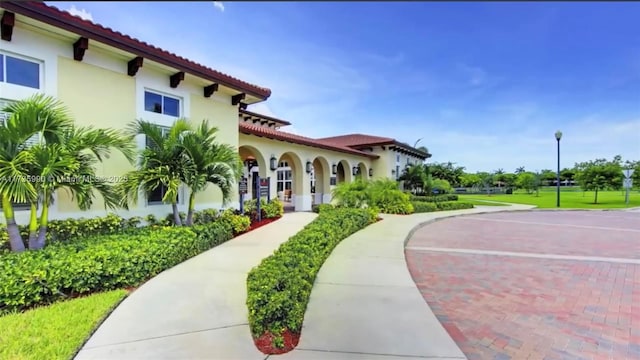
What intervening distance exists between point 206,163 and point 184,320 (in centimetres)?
470

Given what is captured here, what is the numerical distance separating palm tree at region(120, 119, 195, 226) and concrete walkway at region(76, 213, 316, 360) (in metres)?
2.19

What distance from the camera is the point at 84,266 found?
476cm

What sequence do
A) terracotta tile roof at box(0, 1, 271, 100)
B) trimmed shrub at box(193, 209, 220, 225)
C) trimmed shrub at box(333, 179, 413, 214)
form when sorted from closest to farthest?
terracotta tile roof at box(0, 1, 271, 100)
trimmed shrub at box(193, 209, 220, 225)
trimmed shrub at box(333, 179, 413, 214)

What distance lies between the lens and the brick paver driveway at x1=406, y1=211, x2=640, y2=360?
3713 mm

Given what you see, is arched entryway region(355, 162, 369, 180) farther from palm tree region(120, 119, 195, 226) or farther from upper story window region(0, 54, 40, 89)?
upper story window region(0, 54, 40, 89)

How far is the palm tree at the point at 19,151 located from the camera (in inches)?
195

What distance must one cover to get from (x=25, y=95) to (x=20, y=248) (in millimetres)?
3101

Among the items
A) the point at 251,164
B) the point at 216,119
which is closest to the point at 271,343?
the point at 216,119

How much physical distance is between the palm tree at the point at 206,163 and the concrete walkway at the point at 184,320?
2.23 m

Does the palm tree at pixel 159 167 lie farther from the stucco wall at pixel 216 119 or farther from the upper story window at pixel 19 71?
the stucco wall at pixel 216 119

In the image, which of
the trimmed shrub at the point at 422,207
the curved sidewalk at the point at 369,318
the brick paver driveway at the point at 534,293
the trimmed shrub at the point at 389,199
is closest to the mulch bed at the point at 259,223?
the curved sidewalk at the point at 369,318

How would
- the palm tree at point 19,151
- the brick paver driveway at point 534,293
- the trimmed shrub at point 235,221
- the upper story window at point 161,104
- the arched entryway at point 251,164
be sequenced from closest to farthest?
the brick paver driveway at point 534,293 < the palm tree at point 19,151 < the upper story window at point 161,104 < the trimmed shrub at point 235,221 < the arched entryway at point 251,164

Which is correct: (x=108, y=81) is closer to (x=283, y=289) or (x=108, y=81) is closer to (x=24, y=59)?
(x=24, y=59)

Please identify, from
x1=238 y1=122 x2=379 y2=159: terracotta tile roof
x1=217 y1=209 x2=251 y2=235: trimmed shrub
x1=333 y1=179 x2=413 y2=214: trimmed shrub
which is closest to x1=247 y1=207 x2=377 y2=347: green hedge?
x1=217 y1=209 x2=251 y2=235: trimmed shrub
